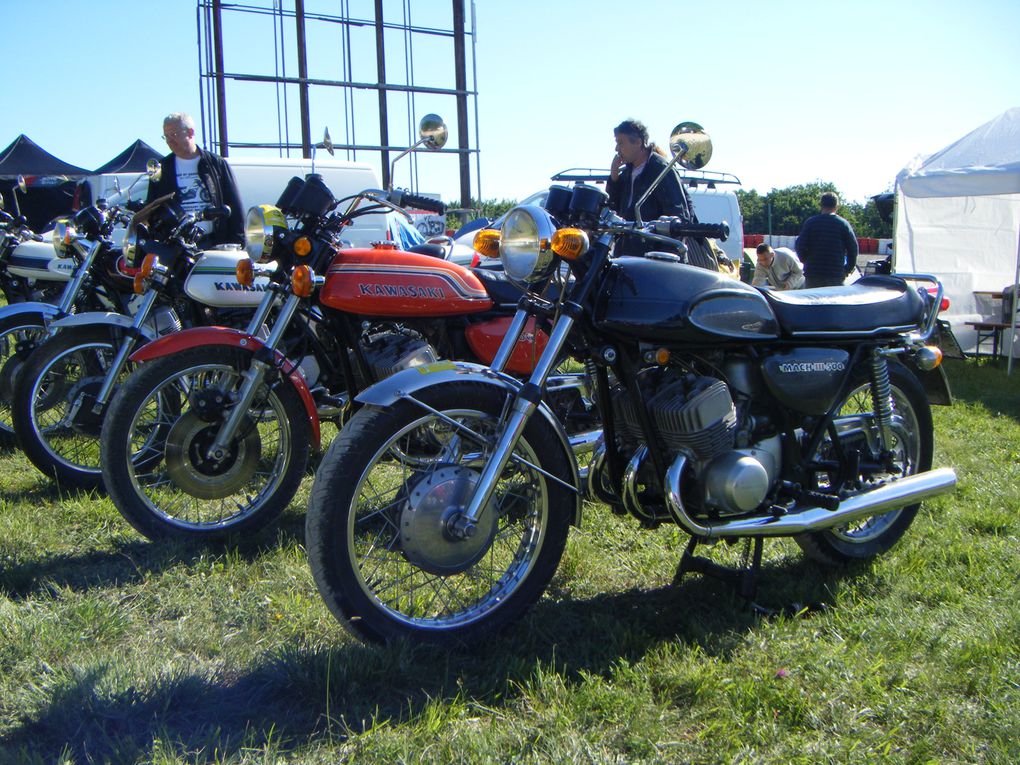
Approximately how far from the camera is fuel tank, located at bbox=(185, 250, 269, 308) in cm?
Answer: 421

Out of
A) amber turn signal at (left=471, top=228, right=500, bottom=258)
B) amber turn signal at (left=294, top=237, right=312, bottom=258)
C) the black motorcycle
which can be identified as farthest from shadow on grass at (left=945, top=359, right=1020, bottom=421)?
amber turn signal at (left=294, top=237, right=312, bottom=258)

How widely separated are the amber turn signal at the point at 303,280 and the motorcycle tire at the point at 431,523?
88 centimetres

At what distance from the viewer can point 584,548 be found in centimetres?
349

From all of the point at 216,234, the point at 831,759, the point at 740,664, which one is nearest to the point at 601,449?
the point at 740,664

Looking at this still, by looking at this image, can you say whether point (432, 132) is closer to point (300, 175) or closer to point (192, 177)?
point (192, 177)

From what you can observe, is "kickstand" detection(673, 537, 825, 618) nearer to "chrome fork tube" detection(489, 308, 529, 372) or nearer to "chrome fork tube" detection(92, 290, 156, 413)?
"chrome fork tube" detection(489, 308, 529, 372)

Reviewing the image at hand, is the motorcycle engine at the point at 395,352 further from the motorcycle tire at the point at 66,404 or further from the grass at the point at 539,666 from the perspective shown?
the motorcycle tire at the point at 66,404

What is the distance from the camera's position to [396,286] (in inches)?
140

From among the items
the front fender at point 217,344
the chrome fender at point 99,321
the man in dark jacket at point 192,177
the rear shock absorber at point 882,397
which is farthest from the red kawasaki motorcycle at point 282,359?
the man in dark jacket at point 192,177

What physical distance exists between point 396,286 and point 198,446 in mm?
962

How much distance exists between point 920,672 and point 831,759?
57 cm

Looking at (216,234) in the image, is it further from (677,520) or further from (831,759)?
(831,759)

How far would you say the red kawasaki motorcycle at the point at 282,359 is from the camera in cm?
337

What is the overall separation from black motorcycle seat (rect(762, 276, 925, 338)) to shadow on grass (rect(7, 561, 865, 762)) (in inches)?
37.0
